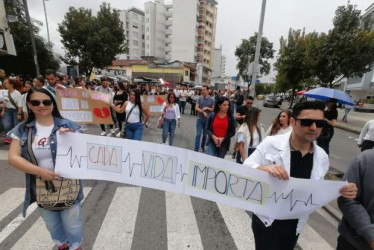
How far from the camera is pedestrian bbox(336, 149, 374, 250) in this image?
4.73ft

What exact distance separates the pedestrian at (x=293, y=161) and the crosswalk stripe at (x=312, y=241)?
1381 mm

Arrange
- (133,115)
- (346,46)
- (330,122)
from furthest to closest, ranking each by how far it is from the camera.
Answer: (346,46) → (330,122) → (133,115)

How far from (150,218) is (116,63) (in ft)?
194

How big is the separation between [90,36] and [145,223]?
25744 millimetres

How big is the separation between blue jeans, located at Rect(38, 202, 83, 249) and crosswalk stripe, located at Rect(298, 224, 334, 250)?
2705 millimetres

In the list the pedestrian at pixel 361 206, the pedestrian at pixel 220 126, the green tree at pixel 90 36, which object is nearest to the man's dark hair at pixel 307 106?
the pedestrian at pixel 361 206

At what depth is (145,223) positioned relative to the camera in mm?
3178

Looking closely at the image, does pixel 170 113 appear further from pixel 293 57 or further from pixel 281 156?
pixel 293 57

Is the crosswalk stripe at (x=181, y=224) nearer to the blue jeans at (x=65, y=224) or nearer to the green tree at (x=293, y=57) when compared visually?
the blue jeans at (x=65, y=224)

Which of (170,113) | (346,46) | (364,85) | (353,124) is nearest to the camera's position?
(170,113)

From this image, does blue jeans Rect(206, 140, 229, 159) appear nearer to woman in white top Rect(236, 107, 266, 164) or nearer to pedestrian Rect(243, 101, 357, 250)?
woman in white top Rect(236, 107, 266, 164)

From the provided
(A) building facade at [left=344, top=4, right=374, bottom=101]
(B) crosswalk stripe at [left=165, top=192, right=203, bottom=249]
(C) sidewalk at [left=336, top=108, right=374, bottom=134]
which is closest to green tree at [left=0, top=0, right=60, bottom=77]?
(B) crosswalk stripe at [left=165, top=192, right=203, bottom=249]

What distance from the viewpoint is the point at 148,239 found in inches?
112

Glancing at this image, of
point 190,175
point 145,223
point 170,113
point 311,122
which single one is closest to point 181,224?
point 145,223
